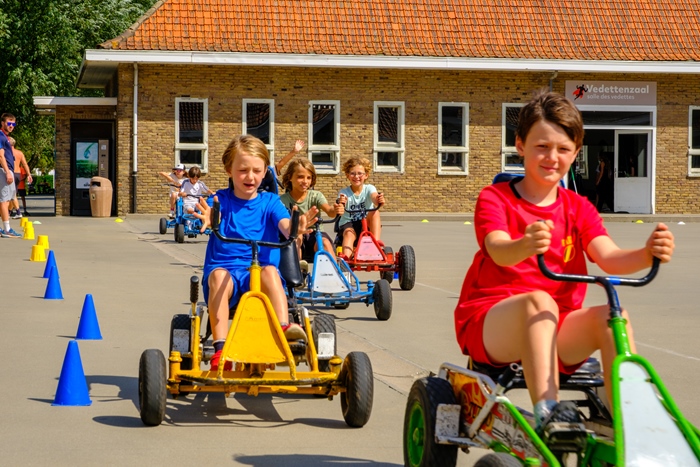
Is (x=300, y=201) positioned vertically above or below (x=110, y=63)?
below

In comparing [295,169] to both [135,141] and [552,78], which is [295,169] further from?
[552,78]

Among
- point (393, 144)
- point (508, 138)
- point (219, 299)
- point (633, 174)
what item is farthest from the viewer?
point (633, 174)

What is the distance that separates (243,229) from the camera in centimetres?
655

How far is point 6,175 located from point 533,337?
53.6 ft

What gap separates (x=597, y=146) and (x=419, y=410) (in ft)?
105

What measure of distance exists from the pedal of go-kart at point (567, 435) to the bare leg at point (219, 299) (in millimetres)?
2760

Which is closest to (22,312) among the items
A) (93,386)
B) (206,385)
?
(93,386)

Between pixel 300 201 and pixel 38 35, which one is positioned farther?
pixel 38 35

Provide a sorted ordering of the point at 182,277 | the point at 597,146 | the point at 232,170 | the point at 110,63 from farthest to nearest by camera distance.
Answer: the point at 597,146 → the point at 110,63 → the point at 182,277 → the point at 232,170

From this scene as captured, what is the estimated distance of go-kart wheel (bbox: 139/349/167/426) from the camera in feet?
18.3

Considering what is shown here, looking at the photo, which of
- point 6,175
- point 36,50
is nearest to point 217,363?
point 6,175

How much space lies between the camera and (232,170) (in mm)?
6633

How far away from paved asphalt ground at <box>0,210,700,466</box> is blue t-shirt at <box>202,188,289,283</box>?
2.53ft

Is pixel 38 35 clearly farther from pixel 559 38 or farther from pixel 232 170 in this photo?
pixel 232 170
